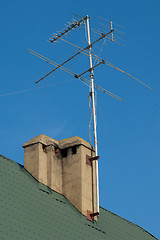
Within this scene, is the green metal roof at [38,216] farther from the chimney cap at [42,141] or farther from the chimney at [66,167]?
the chimney cap at [42,141]

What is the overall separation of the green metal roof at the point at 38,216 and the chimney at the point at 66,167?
464mm

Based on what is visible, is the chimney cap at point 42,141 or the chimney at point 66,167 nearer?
the chimney at point 66,167

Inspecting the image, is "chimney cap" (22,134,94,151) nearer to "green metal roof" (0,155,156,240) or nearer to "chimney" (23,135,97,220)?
"chimney" (23,135,97,220)

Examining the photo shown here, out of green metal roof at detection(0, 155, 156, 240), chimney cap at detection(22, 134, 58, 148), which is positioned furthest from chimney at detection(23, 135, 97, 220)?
green metal roof at detection(0, 155, 156, 240)

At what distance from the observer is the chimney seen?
33.9m

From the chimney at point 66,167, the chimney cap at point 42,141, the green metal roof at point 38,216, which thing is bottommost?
the green metal roof at point 38,216

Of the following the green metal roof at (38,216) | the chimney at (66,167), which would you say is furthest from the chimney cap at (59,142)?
the green metal roof at (38,216)

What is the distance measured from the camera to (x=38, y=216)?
2941 centimetres

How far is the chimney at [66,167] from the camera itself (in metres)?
33.9

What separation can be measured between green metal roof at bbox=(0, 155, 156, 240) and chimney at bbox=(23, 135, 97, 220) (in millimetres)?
464

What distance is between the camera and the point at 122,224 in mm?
37094

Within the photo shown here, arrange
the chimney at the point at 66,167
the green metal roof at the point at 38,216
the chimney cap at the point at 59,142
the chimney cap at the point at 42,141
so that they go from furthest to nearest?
1. the chimney cap at the point at 59,142
2. the chimney cap at the point at 42,141
3. the chimney at the point at 66,167
4. the green metal roof at the point at 38,216

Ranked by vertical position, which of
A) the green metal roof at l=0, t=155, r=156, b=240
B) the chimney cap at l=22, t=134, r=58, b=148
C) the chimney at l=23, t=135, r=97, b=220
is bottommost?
the green metal roof at l=0, t=155, r=156, b=240

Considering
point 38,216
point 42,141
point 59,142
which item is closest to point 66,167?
point 59,142
